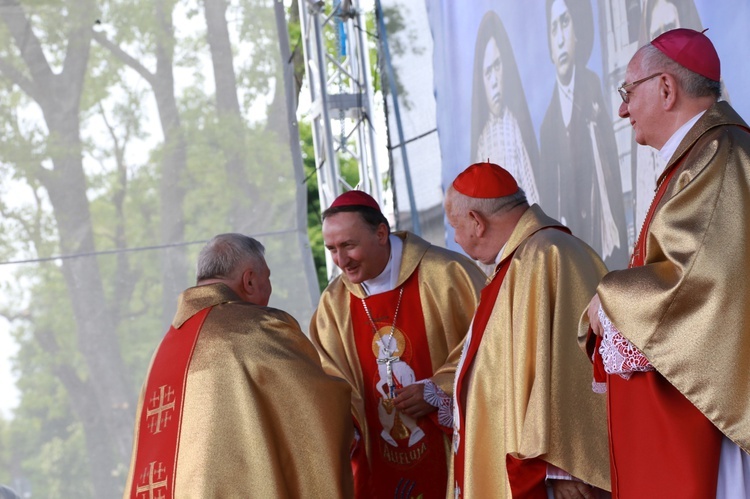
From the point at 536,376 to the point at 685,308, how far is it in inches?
33.0

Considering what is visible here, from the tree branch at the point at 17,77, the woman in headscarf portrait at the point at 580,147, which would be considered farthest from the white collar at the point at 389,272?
the tree branch at the point at 17,77

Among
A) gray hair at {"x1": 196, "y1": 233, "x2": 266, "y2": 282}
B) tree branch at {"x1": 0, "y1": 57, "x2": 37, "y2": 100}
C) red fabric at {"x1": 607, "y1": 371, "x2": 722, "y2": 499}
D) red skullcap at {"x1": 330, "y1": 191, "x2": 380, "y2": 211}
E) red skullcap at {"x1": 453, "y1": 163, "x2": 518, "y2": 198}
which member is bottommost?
red fabric at {"x1": 607, "y1": 371, "x2": 722, "y2": 499}

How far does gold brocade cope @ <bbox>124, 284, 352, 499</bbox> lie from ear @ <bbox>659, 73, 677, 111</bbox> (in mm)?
1655

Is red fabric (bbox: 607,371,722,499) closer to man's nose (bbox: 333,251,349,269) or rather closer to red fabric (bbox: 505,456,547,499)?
red fabric (bbox: 505,456,547,499)

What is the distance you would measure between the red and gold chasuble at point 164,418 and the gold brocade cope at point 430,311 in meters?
0.88

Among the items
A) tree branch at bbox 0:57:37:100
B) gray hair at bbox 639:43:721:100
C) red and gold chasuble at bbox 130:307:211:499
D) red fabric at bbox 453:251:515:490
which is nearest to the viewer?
gray hair at bbox 639:43:721:100

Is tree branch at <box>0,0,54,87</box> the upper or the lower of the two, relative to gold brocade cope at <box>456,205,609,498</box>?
upper

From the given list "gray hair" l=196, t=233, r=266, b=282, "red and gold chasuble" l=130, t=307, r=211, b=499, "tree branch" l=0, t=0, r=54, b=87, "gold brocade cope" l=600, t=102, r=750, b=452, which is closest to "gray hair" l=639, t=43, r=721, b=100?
"gold brocade cope" l=600, t=102, r=750, b=452

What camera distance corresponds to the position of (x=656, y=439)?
8.06 ft

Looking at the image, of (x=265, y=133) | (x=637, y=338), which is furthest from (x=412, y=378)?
(x=265, y=133)

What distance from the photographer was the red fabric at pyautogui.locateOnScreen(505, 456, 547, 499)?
3.05 metres

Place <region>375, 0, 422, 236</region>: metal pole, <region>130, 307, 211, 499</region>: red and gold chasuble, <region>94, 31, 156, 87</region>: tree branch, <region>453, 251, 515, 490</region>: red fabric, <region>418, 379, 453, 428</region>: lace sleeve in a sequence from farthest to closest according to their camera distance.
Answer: <region>94, 31, 156, 87</region>: tree branch, <region>375, 0, 422, 236</region>: metal pole, <region>418, 379, 453, 428</region>: lace sleeve, <region>130, 307, 211, 499</region>: red and gold chasuble, <region>453, 251, 515, 490</region>: red fabric

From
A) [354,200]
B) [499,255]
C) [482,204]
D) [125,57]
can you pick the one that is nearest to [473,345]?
[499,255]

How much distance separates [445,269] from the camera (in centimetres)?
Answer: 436
